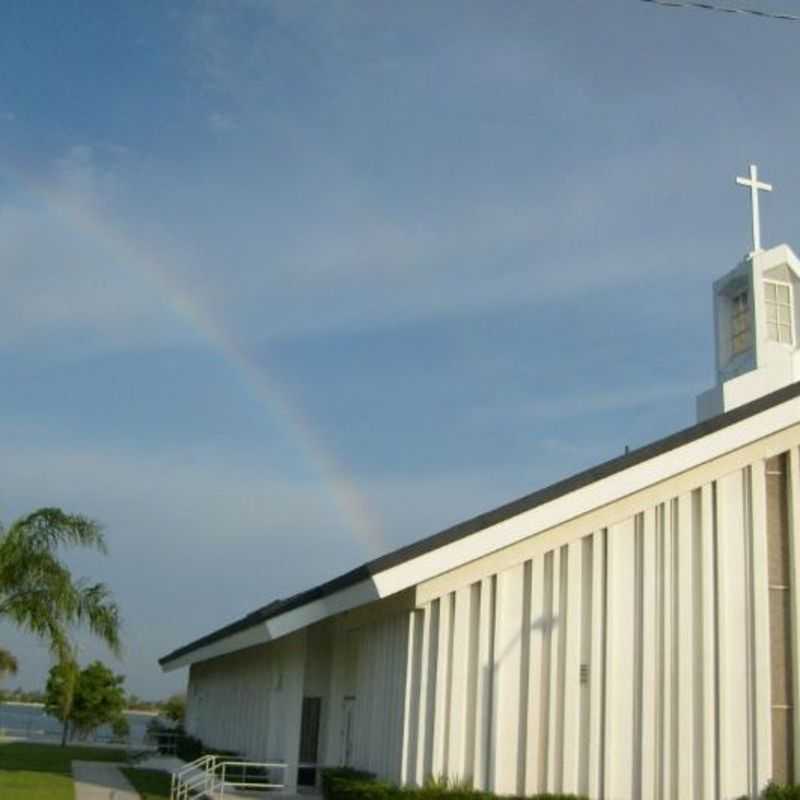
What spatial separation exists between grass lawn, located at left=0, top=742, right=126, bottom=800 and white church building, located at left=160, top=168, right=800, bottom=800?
10.1m

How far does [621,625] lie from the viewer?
16.5 metres

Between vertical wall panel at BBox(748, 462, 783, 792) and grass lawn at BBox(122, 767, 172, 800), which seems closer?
vertical wall panel at BBox(748, 462, 783, 792)

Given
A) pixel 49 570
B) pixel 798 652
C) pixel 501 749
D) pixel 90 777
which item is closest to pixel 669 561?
pixel 798 652

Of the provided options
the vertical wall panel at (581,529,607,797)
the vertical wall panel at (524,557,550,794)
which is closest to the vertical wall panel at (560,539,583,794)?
the vertical wall panel at (581,529,607,797)

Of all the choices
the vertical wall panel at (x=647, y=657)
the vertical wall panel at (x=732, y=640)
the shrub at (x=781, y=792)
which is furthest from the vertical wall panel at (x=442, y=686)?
the shrub at (x=781, y=792)

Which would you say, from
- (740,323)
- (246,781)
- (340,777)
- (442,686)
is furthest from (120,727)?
(442,686)

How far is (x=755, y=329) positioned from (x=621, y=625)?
6570 millimetres

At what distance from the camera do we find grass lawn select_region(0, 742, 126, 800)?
2383 cm

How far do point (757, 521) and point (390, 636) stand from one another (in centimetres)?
589

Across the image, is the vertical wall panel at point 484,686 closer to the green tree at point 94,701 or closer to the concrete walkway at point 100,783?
the concrete walkway at point 100,783

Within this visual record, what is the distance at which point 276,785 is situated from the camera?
21969 mm

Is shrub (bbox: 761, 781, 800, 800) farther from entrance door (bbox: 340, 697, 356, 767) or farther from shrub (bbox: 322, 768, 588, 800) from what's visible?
entrance door (bbox: 340, 697, 356, 767)

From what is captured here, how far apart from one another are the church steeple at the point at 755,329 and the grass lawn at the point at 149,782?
46.4 feet

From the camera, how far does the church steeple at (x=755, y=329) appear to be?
2008 cm
